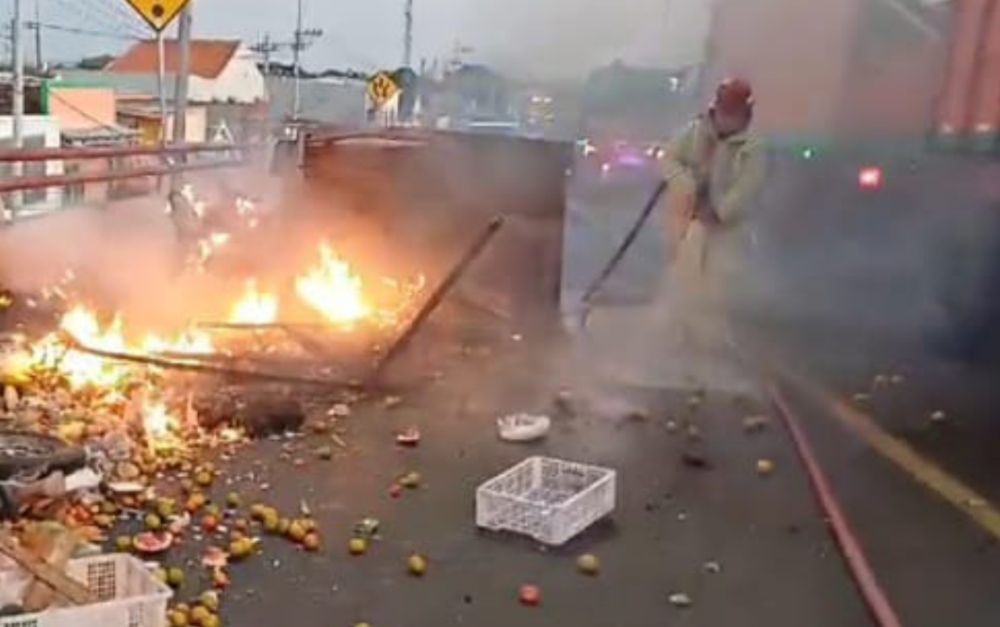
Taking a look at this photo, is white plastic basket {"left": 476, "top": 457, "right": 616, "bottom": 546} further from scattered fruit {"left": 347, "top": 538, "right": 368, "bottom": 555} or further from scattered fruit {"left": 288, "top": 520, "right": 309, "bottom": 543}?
scattered fruit {"left": 288, "top": 520, "right": 309, "bottom": 543}

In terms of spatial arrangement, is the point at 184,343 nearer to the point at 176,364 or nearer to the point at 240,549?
the point at 176,364

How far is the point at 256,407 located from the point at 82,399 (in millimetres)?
889

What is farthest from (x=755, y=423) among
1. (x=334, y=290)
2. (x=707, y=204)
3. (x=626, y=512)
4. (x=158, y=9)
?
(x=158, y=9)

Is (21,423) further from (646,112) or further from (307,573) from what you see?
(646,112)

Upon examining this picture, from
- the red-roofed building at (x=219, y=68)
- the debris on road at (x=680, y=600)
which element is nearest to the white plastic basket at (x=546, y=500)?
the debris on road at (x=680, y=600)

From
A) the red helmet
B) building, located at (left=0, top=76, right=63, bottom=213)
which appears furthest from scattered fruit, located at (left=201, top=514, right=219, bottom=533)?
the red helmet

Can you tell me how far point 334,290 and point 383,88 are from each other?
1748cm

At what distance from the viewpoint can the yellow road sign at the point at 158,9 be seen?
10969mm

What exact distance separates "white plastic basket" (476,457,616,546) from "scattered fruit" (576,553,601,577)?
18 centimetres

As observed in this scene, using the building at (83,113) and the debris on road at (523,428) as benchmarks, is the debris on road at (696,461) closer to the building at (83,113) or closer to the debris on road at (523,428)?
the debris on road at (523,428)

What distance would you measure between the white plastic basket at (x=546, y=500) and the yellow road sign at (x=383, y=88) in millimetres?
21394

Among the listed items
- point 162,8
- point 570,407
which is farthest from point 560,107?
point 570,407

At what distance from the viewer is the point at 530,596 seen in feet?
14.7

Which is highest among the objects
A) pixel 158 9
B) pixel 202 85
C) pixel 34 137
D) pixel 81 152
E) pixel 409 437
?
pixel 158 9
